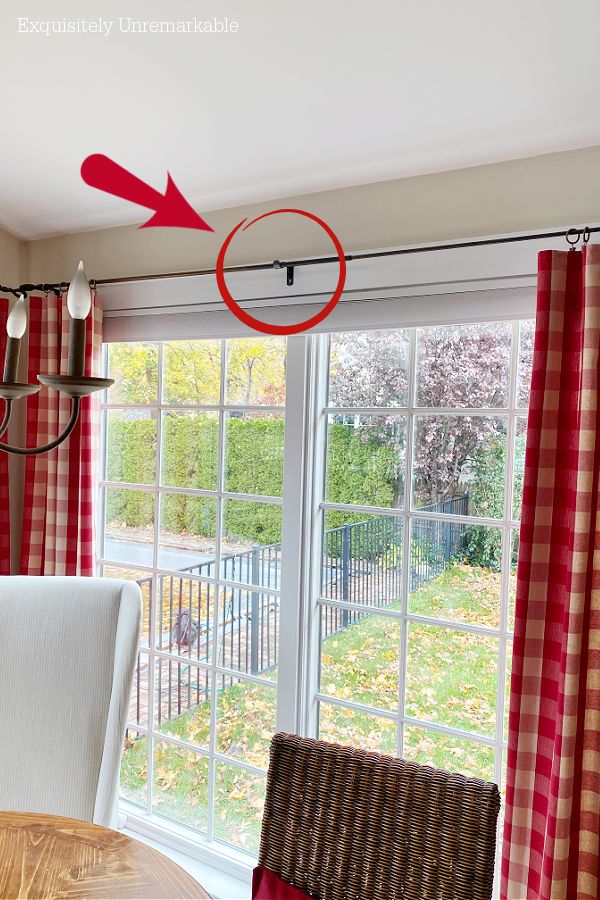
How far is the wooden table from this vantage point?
117 centimetres

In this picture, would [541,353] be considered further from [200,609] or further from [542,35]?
[200,609]

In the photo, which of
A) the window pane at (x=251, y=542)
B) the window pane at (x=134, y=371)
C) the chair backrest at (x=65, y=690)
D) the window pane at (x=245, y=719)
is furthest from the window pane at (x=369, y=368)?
the window pane at (x=245, y=719)

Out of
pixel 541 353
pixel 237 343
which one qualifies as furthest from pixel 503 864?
pixel 237 343

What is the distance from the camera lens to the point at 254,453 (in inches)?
97.7

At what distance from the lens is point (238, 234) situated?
7.85 feet

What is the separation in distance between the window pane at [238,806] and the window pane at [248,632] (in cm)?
38

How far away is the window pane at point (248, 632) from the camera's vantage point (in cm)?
245

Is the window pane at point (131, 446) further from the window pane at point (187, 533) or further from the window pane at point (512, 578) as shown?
the window pane at point (512, 578)

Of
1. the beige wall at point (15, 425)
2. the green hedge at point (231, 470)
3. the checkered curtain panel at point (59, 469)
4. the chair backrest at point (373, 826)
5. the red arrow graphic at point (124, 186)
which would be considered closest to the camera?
the red arrow graphic at point (124, 186)

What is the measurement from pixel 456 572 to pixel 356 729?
2.11ft

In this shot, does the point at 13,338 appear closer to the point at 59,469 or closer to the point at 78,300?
the point at 78,300

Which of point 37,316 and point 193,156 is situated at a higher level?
point 193,156

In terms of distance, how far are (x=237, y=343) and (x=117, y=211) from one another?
0.71 m

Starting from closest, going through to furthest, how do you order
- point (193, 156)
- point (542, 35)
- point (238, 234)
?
point (542, 35)
point (193, 156)
point (238, 234)
